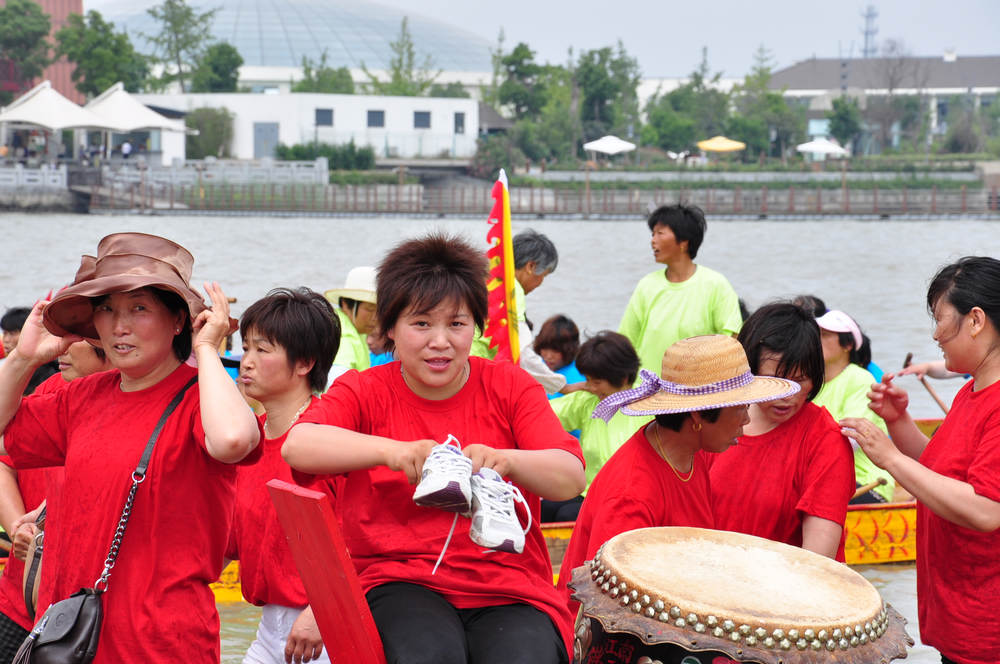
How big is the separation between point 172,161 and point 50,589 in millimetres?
46373

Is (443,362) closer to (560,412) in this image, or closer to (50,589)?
(50,589)

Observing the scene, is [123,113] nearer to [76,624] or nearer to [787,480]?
[787,480]

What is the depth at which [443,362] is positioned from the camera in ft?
9.16

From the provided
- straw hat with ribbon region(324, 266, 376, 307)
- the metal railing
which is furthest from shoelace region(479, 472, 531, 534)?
the metal railing

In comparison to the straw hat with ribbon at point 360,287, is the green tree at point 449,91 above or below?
above

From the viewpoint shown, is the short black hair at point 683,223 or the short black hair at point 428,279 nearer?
the short black hair at point 428,279

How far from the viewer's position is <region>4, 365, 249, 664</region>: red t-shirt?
2693 millimetres

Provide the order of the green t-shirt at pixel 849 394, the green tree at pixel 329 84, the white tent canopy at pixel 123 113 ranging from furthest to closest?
the green tree at pixel 329 84
the white tent canopy at pixel 123 113
the green t-shirt at pixel 849 394

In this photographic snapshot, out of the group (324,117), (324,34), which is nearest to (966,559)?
(324,117)

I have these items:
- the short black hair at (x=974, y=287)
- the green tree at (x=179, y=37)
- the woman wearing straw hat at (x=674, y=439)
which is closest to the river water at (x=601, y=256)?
the short black hair at (x=974, y=287)

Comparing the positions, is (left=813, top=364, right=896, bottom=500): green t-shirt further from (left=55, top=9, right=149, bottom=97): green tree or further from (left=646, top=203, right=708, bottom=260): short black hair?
(left=55, top=9, right=149, bottom=97): green tree

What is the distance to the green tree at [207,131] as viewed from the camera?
5184 centimetres

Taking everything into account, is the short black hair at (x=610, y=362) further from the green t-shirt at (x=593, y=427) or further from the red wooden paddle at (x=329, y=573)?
the red wooden paddle at (x=329, y=573)

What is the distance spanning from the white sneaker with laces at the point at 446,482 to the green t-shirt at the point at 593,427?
3.23 meters
